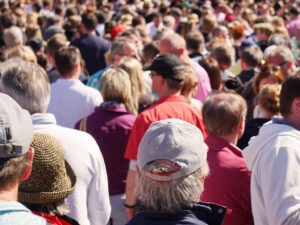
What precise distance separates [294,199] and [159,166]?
766mm

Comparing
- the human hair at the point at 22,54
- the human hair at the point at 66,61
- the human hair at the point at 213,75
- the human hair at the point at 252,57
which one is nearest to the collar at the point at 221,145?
the human hair at the point at 66,61

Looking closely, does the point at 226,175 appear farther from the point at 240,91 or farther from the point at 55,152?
the point at 240,91

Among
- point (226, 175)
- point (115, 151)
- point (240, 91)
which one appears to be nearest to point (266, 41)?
point (240, 91)

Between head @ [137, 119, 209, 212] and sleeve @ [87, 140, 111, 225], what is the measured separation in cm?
82

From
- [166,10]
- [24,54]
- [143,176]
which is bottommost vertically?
[166,10]

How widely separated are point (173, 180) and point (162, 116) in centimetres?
181

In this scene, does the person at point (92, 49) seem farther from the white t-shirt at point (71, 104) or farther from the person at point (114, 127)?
the person at point (114, 127)

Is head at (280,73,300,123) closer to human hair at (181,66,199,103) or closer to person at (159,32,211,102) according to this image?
human hair at (181,66,199,103)

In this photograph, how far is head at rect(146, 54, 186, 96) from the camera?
13.3ft

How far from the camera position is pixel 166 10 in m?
13.3

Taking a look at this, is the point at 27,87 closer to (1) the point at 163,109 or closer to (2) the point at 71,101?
(1) the point at 163,109

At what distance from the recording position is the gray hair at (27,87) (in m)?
2.77

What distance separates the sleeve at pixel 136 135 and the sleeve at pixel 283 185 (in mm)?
1351

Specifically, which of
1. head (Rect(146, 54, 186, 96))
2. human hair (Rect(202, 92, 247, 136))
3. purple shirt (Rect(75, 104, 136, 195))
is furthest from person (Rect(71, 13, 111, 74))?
human hair (Rect(202, 92, 247, 136))
